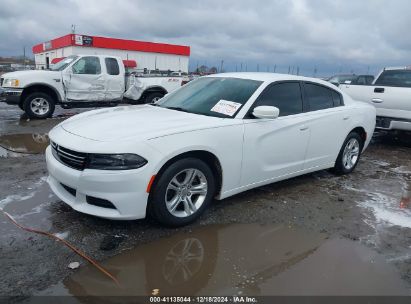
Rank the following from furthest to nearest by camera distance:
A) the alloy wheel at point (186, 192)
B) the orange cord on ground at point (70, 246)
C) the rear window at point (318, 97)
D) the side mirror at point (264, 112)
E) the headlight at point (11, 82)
Result: 1. the headlight at point (11, 82)
2. the rear window at point (318, 97)
3. the side mirror at point (264, 112)
4. the alloy wheel at point (186, 192)
5. the orange cord on ground at point (70, 246)

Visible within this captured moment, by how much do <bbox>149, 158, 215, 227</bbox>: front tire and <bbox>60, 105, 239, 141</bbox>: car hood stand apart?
1.22 ft

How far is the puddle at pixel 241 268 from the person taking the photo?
113 inches

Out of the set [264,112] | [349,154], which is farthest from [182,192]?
[349,154]

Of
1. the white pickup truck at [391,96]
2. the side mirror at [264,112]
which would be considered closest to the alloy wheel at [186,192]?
the side mirror at [264,112]

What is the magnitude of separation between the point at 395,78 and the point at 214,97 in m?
5.92

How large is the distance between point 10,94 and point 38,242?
822 cm

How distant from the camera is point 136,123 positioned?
390cm

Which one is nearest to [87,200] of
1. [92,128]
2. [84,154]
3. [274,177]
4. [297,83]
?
[84,154]

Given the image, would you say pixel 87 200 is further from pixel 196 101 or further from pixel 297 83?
pixel 297 83

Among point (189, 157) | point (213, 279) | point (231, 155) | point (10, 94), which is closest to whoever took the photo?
point (213, 279)

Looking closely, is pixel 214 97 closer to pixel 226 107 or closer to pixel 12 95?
pixel 226 107

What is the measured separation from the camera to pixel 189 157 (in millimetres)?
3770

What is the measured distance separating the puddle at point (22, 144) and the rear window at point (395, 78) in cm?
758

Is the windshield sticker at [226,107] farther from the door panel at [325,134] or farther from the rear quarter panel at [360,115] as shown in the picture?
the rear quarter panel at [360,115]
